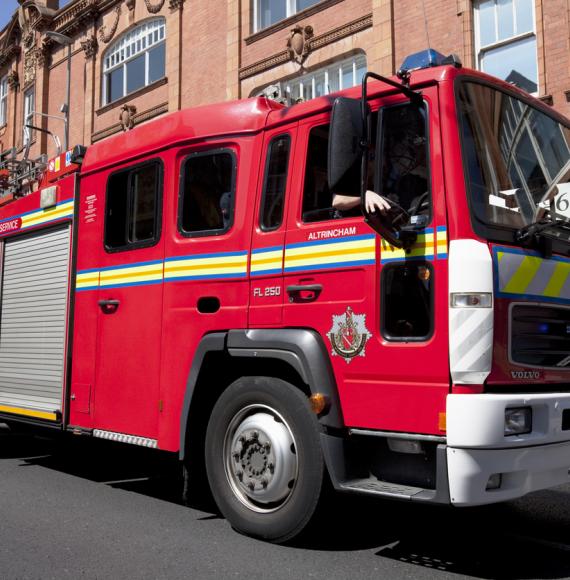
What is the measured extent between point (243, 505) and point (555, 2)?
422 inches

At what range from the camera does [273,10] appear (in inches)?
702

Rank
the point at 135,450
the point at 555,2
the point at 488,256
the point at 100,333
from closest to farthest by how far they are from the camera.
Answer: the point at 488,256
the point at 100,333
the point at 135,450
the point at 555,2

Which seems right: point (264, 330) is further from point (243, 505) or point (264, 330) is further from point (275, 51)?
point (275, 51)

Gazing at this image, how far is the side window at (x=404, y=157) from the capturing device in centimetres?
411

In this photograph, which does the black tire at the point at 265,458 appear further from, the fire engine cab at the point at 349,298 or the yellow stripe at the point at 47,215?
the yellow stripe at the point at 47,215

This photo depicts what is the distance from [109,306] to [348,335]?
239 cm

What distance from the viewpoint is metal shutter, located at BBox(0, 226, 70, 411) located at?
253 inches

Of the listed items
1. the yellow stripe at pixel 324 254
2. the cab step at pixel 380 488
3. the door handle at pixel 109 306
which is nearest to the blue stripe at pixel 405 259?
the yellow stripe at pixel 324 254

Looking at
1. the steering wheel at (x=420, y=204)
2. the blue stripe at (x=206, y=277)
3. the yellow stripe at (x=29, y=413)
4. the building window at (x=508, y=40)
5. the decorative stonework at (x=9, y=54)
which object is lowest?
the yellow stripe at (x=29, y=413)

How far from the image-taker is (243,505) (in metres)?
4.60

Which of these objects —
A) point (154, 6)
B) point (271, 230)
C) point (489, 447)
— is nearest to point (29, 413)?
point (271, 230)

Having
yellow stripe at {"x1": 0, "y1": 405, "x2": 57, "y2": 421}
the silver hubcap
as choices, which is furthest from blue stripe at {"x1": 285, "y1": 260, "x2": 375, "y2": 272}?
yellow stripe at {"x1": 0, "y1": 405, "x2": 57, "y2": 421}

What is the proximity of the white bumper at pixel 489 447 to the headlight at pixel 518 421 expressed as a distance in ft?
0.10

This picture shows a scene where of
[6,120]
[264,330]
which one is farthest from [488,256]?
[6,120]
